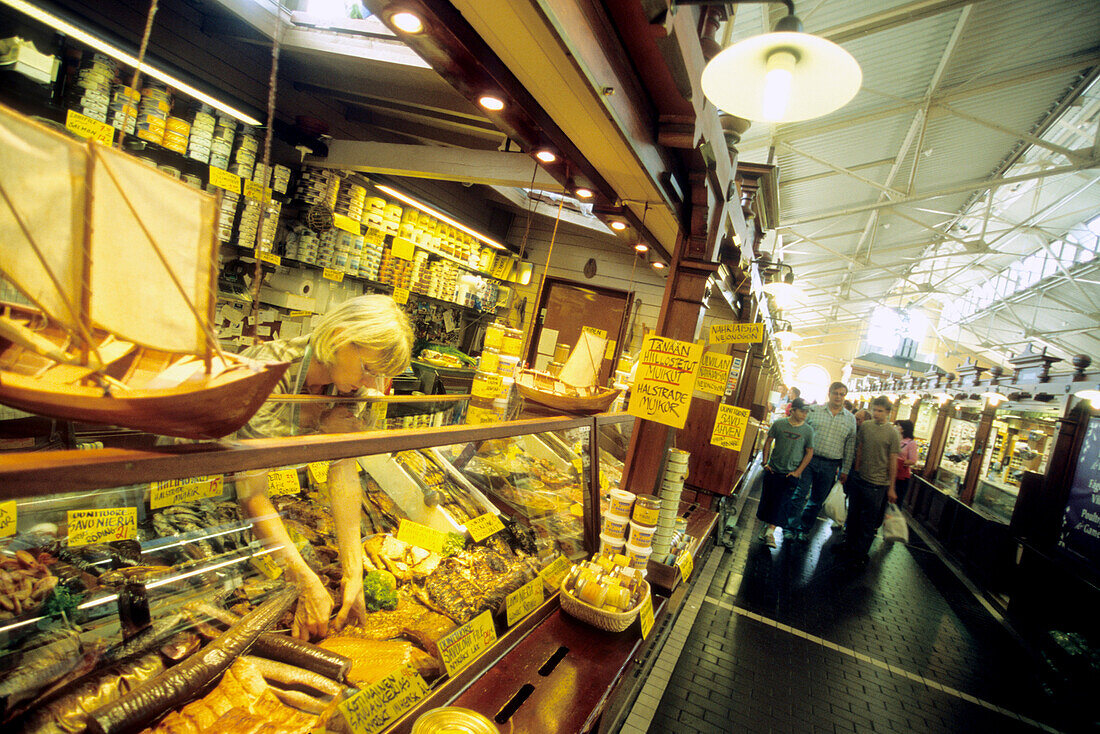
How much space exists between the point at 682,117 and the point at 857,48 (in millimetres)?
5518

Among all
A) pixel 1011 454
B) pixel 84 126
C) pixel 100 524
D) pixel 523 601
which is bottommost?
pixel 523 601

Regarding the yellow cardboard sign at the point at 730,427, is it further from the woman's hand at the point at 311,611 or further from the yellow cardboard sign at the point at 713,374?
the woman's hand at the point at 311,611

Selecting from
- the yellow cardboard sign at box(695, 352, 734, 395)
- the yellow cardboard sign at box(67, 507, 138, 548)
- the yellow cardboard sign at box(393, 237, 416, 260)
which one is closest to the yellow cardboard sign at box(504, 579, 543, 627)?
the yellow cardboard sign at box(67, 507, 138, 548)

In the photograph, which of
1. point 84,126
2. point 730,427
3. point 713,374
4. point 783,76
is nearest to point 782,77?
point 783,76

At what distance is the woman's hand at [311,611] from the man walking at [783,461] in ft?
21.2

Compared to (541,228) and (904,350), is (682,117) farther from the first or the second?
(904,350)

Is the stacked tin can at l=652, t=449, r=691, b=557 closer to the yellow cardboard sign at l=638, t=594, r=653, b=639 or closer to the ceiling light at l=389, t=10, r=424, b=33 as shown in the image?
the yellow cardboard sign at l=638, t=594, r=653, b=639

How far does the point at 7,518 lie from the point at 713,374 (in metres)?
3.58

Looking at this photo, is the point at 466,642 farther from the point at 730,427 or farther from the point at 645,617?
the point at 730,427

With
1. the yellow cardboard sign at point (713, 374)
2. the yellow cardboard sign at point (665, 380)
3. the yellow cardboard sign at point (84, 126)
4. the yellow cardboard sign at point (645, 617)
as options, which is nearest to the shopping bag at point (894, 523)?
the yellow cardboard sign at point (713, 374)

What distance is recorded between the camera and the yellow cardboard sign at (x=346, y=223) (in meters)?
5.00

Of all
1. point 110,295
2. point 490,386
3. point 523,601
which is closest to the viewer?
point 110,295

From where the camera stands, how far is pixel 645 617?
7.91ft

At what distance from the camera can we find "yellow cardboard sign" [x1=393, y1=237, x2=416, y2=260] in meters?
5.94
